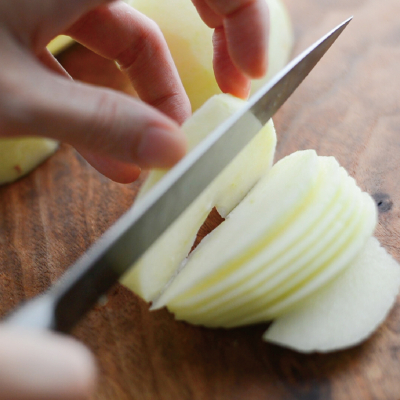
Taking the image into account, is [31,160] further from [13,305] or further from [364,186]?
[364,186]

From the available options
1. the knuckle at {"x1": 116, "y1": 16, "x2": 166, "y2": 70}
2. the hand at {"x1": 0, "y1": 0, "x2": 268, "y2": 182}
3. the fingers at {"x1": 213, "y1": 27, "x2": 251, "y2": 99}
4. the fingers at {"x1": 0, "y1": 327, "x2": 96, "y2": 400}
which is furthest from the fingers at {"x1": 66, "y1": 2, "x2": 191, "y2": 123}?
the fingers at {"x1": 0, "y1": 327, "x2": 96, "y2": 400}

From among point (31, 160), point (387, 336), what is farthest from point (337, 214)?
point (31, 160)

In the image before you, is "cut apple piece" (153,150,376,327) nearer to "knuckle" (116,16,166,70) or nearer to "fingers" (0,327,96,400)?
"fingers" (0,327,96,400)

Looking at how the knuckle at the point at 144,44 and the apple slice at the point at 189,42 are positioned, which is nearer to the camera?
the knuckle at the point at 144,44

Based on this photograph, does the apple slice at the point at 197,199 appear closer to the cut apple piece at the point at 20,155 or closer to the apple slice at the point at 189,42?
the apple slice at the point at 189,42

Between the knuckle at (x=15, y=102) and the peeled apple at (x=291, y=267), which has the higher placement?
the knuckle at (x=15, y=102)

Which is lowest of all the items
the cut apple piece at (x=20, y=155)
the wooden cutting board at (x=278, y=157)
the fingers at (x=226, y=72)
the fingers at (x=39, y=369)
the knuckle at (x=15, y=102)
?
the wooden cutting board at (x=278, y=157)

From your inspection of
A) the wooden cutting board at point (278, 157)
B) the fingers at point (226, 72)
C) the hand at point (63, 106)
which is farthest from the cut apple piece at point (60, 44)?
the hand at point (63, 106)
